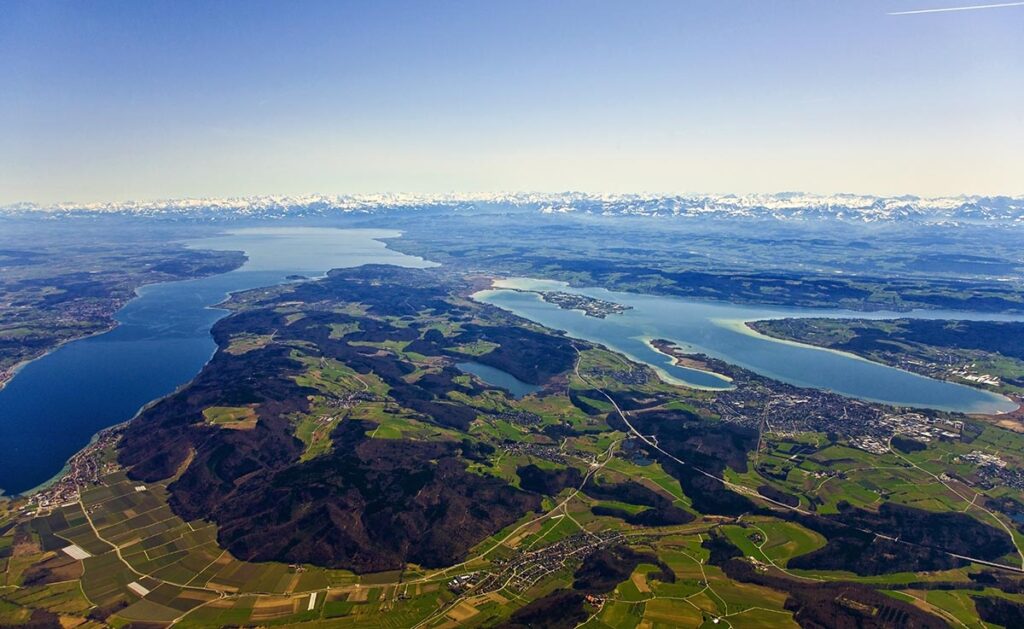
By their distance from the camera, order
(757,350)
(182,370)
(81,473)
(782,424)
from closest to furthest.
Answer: (81,473), (782,424), (182,370), (757,350)

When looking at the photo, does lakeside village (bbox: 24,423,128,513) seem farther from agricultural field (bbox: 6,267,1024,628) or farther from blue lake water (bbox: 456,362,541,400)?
blue lake water (bbox: 456,362,541,400)

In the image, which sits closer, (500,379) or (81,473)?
(81,473)

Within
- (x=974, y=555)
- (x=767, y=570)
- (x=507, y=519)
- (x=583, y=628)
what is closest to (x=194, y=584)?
(x=507, y=519)

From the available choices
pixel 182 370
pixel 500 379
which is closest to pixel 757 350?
pixel 500 379

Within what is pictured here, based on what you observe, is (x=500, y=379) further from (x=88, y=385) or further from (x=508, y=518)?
(x=88, y=385)

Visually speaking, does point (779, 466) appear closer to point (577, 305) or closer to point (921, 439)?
point (921, 439)

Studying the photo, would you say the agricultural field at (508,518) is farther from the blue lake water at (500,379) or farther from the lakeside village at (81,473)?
the blue lake water at (500,379)
